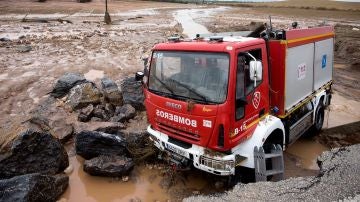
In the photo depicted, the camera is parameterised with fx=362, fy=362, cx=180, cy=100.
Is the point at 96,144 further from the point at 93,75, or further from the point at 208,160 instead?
the point at 93,75

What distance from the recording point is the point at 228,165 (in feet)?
17.5

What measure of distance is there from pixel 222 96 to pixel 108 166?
8.23ft

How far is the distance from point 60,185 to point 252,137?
10.5 feet

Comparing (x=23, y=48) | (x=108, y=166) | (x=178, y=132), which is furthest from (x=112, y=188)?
(x=23, y=48)

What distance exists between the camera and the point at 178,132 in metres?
5.69

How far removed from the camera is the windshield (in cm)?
521

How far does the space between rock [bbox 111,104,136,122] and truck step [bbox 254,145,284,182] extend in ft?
12.1

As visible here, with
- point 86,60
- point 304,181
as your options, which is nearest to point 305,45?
point 304,181

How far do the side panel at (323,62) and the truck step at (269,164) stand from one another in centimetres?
265

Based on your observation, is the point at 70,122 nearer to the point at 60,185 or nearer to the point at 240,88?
the point at 60,185

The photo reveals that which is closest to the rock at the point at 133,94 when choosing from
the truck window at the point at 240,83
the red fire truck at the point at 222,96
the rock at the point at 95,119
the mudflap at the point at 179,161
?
the rock at the point at 95,119

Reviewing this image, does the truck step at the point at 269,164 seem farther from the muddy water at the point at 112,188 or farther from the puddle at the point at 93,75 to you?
the puddle at the point at 93,75

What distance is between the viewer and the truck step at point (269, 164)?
5.48 meters

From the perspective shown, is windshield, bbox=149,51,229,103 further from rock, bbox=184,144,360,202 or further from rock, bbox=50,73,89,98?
rock, bbox=50,73,89,98
